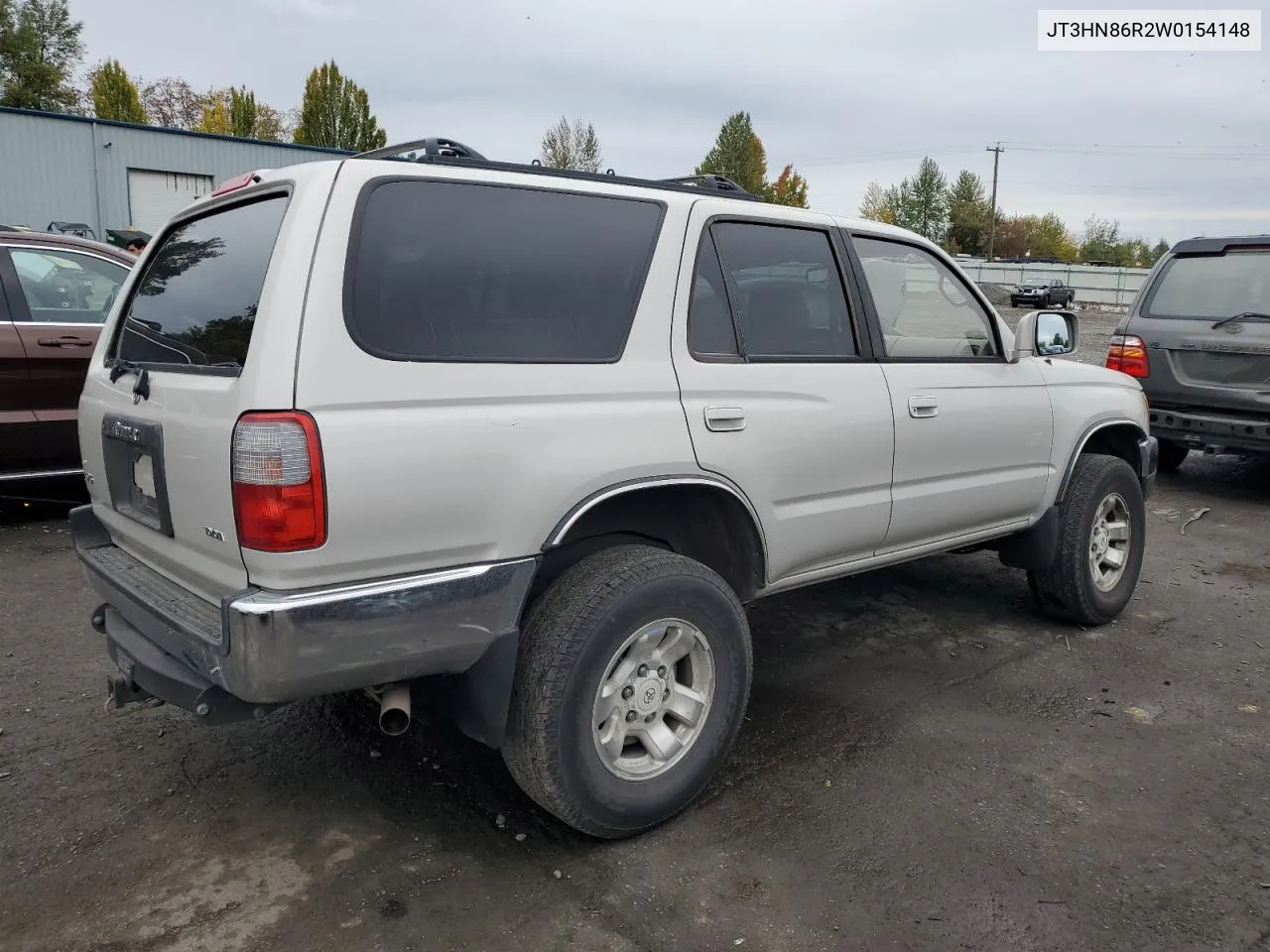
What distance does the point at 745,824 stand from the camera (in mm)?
2955

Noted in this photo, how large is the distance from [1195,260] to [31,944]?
8.47 meters

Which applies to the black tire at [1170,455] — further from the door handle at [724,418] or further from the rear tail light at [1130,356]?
the door handle at [724,418]

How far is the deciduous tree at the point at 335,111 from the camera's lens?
44.8m

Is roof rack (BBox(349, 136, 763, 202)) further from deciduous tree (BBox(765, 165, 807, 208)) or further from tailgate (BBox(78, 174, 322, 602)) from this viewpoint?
deciduous tree (BBox(765, 165, 807, 208))

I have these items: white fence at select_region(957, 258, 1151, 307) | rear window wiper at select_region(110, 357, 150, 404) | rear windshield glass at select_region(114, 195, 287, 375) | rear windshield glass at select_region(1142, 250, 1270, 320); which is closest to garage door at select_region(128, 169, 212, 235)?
rear windshield glass at select_region(1142, 250, 1270, 320)

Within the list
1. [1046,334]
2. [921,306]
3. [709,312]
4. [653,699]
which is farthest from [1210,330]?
[653,699]

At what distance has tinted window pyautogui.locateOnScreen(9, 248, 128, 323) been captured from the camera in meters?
5.93

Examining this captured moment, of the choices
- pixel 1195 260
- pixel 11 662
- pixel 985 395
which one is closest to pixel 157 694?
pixel 11 662

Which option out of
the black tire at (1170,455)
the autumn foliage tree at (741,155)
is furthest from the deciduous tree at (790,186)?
the black tire at (1170,455)

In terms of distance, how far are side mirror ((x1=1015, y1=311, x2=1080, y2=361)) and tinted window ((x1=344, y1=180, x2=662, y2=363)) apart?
6.40 ft

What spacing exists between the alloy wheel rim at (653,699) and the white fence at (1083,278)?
45015 mm

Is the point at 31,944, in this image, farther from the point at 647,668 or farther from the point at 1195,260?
the point at 1195,260

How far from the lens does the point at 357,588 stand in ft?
7.54

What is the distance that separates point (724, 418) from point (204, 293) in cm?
156
